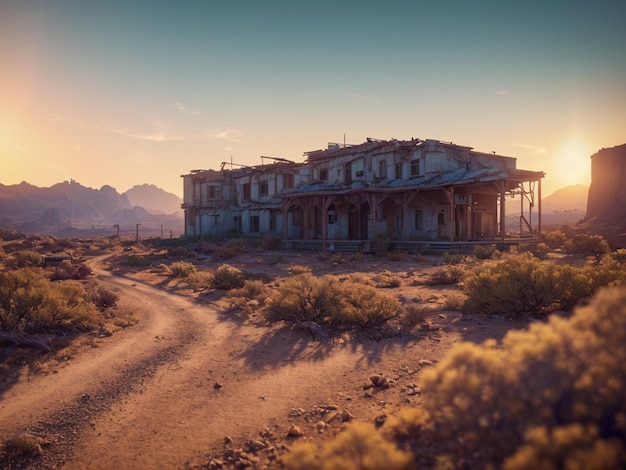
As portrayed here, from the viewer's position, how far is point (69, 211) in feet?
443

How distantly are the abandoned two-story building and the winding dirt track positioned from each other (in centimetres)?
1736

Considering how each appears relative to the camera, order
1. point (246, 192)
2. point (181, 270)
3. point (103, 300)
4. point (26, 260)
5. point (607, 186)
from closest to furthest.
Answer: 1. point (103, 300)
2. point (181, 270)
3. point (26, 260)
4. point (246, 192)
5. point (607, 186)

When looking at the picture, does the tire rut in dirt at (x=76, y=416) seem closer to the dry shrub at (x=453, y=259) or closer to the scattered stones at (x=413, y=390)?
the scattered stones at (x=413, y=390)

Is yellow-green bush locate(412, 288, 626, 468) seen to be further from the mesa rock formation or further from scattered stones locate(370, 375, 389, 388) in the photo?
the mesa rock formation

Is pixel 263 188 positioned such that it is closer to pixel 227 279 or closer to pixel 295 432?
pixel 227 279

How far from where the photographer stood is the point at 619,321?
1.82 meters

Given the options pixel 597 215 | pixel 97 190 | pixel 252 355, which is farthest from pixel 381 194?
pixel 97 190

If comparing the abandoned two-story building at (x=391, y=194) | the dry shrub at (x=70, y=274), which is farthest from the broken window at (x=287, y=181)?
the dry shrub at (x=70, y=274)

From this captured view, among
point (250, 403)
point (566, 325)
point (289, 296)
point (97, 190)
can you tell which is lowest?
point (250, 403)

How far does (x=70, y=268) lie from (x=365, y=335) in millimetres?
16727

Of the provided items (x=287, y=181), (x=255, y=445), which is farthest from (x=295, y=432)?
(x=287, y=181)

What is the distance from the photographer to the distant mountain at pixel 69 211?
10794cm

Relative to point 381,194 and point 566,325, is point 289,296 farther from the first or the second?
point 381,194

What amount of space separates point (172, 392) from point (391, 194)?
889 inches
